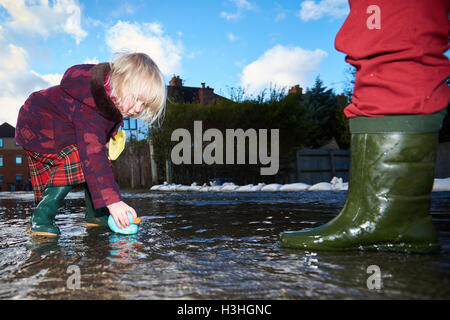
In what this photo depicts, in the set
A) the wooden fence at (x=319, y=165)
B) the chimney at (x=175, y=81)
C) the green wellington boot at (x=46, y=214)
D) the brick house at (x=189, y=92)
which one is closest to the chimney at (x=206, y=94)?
the brick house at (x=189, y=92)

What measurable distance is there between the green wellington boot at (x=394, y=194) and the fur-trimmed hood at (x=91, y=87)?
1080 millimetres

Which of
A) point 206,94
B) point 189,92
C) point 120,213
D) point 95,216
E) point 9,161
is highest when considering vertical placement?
point 189,92

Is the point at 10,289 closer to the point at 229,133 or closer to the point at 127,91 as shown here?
the point at 127,91

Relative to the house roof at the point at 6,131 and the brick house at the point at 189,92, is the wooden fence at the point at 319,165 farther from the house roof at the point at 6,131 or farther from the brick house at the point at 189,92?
the house roof at the point at 6,131

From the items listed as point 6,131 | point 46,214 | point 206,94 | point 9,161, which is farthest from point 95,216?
point 6,131

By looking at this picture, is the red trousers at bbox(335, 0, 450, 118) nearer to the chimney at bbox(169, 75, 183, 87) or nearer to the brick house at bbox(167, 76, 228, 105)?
the brick house at bbox(167, 76, 228, 105)

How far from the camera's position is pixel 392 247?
128 centimetres

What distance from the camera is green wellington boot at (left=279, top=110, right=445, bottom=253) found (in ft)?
4.16

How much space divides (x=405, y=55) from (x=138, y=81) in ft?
3.79

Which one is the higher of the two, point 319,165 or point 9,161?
point 9,161

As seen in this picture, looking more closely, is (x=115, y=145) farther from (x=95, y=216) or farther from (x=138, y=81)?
(x=138, y=81)

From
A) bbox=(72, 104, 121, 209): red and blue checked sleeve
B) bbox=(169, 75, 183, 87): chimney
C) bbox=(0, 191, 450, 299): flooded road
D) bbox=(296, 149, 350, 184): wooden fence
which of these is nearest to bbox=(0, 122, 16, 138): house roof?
bbox=(169, 75, 183, 87): chimney

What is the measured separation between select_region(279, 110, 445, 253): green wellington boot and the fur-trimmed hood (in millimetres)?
1080

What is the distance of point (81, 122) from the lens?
1.72 metres
